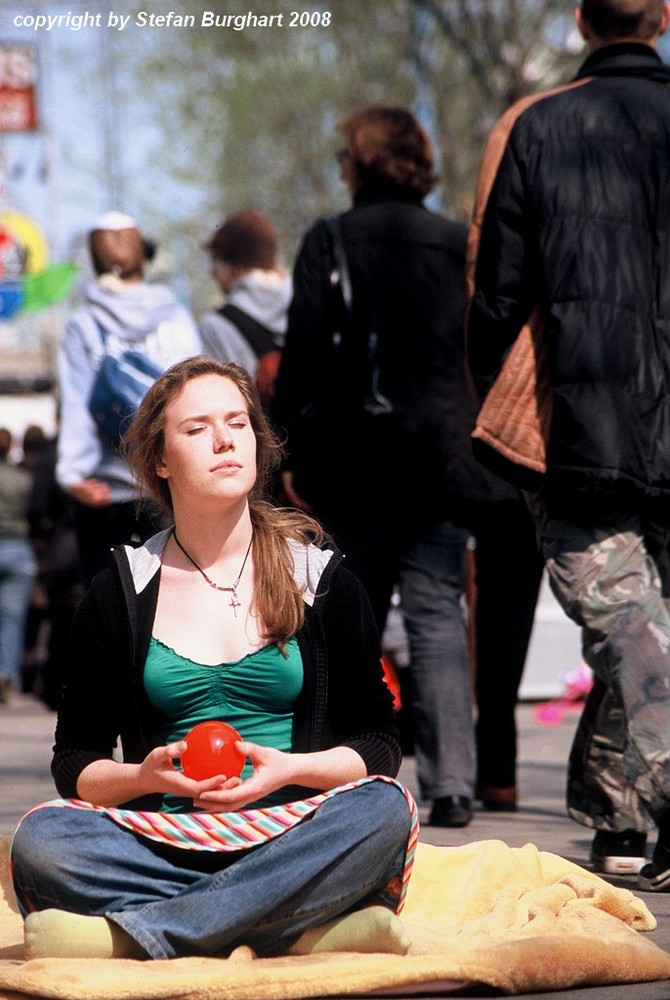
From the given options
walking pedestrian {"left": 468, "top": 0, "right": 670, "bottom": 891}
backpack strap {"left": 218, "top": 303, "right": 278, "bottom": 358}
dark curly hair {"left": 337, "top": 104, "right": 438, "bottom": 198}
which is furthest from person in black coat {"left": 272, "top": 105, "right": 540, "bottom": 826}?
backpack strap {"left": 218, "top": 303, "right": 278, "bottom": 358}

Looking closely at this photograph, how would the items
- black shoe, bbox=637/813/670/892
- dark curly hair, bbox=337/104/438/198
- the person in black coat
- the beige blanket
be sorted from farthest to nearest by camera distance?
1. dark curly hair, bbox=337/104/438/198
2. the person in black coat
3. black shoe, bbox=637/813/670/892
4. the beige blanket

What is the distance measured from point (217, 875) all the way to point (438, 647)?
2542mm

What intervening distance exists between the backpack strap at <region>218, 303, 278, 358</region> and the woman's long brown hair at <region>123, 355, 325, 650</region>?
3387mm

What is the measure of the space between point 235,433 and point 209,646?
450 millimetres

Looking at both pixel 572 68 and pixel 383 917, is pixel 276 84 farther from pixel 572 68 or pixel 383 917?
pixel 383 917

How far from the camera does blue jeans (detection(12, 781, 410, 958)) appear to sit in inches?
142

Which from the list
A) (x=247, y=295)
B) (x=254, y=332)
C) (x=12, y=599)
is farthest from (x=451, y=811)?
(x=12, y=599)

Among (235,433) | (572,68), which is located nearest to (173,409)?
(235,433)

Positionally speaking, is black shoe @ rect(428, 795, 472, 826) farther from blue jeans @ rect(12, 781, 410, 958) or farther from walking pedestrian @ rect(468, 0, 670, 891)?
blue jeans @ rect(12, 781, 410, 958)

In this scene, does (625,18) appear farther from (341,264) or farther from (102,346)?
(102,346)

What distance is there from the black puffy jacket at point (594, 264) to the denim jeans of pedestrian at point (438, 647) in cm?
108

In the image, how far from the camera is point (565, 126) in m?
5.14

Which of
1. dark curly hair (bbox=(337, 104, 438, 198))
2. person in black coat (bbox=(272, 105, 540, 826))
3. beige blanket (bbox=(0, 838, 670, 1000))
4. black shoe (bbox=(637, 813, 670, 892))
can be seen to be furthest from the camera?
dark curly hair (bbox=(337, 104, 438, 198))

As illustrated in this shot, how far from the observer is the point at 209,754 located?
3508 mm
